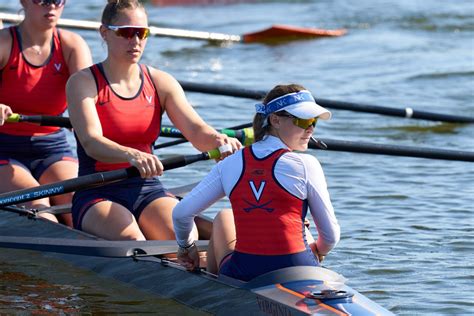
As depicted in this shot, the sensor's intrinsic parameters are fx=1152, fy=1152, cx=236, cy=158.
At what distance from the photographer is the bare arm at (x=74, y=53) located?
7035 mm

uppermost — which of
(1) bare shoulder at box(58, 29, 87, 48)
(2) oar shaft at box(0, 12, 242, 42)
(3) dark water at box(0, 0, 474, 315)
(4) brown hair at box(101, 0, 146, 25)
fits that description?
(4) brown hair at box(101, 0, 146, 25)

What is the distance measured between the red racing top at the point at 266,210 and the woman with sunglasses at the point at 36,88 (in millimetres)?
2146

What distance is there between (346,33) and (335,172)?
30.1 ft

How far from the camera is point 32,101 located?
282 inches

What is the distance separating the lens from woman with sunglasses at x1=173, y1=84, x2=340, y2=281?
16.2ft

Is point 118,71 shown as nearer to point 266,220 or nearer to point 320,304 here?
point 266,220

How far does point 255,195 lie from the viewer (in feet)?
16.3

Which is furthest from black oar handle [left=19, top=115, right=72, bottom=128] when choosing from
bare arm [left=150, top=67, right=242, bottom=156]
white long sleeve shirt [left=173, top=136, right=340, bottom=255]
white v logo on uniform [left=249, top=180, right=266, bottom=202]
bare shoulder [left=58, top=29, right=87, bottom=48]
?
white v logo on uniform [left=249, top=180, right=266, bottom=202]

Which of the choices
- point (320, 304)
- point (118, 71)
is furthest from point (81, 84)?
point (320, 304)

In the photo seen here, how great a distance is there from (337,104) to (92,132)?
165 inches

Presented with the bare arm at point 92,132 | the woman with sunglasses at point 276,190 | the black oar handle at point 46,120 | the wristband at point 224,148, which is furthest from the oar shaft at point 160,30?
the woman with sunglasses at point 276,190

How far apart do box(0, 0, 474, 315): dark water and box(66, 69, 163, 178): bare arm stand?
70 centimetres

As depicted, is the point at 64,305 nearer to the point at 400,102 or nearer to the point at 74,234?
the point at 74,234

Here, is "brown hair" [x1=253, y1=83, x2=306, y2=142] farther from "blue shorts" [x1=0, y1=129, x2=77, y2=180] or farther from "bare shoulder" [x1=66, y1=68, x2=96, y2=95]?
"blue shorts" [x1=0, y1=129, x2=77, y2=180]
